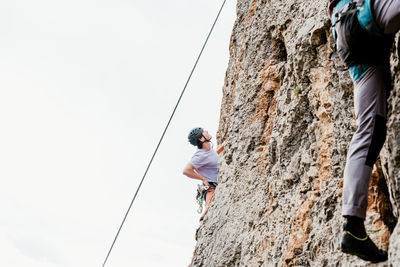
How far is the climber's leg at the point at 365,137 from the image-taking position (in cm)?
289

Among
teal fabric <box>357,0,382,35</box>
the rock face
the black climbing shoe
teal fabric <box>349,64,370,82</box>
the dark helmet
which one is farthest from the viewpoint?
the dark helmet

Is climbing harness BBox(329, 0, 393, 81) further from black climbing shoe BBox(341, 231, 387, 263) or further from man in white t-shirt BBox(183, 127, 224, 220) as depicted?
man in white t-shirt BBox(183, 127, 224, 220)

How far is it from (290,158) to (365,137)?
2044 mm

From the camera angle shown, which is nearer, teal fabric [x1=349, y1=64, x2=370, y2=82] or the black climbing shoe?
the black climbing shoe

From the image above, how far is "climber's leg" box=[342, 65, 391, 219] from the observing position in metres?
2.89

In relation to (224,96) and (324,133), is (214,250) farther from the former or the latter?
(224,96)

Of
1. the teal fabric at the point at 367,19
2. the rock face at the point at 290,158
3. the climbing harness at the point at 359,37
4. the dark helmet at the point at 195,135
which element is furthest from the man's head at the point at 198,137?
the teal fabric at the point at 367,19

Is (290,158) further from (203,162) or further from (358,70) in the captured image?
(203,162)

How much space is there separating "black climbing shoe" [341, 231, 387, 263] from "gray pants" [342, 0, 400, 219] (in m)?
0.16

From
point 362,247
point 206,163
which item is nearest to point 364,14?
point 362,247

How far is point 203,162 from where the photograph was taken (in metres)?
7.98

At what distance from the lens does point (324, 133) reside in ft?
14.7

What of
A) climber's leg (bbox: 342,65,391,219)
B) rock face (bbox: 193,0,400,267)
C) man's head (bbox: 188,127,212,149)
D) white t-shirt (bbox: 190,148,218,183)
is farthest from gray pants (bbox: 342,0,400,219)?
white t-shirt (bbox: 190,148,218,183)

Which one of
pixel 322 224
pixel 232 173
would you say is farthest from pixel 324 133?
pixel 232 173
